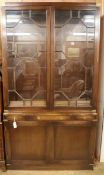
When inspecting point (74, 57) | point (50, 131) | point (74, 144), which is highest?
point (74, 57)

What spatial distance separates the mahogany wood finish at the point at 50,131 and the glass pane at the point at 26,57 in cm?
6

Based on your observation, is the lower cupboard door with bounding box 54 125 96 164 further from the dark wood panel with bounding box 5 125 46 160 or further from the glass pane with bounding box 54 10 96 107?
the glass pane with bounding box 54 10 96 107

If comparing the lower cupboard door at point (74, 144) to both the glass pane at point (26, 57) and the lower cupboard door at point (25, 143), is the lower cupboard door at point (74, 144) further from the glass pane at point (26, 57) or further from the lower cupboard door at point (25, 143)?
the glass pane at point (26, 57)

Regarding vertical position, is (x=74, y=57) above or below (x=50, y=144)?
above

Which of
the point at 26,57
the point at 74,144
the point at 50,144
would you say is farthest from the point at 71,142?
the point at 26,57

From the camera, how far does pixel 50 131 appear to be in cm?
251

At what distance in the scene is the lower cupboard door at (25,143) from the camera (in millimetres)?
2502

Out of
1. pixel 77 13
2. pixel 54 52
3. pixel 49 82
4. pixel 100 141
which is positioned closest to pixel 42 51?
pixel 54 52

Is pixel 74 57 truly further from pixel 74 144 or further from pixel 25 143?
pixel 25 143

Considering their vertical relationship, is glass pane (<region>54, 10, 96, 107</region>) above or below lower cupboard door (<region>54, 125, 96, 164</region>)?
above

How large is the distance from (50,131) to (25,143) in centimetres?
33

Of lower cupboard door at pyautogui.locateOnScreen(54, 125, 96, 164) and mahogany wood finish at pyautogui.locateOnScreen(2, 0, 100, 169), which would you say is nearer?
mahogany wood finish at pyautogui.locateOnScreen(2, 0, 100, 169)

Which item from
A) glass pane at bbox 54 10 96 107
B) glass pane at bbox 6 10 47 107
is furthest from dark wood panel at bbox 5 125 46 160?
glass pane at bbox 54 10 96 107

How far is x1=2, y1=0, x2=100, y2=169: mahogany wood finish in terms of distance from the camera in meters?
2.37
